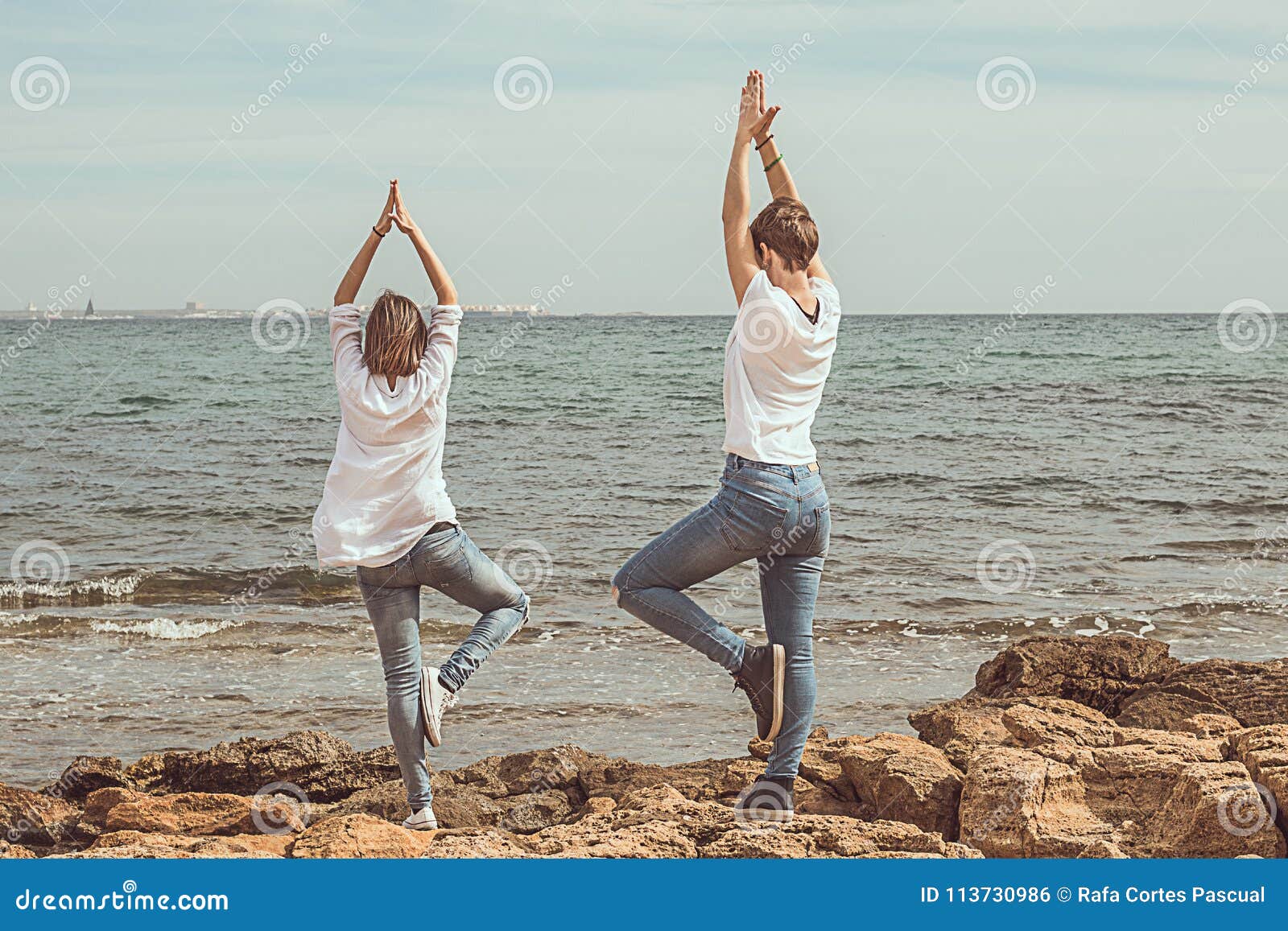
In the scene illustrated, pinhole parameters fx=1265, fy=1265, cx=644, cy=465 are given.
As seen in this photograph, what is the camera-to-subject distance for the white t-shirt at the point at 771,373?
12.4 feet

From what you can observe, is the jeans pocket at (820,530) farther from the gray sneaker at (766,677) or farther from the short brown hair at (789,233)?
the short brown hair at (789,233)

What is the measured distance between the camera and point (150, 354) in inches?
1754

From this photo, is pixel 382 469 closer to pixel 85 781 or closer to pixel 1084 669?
pixel 85 781

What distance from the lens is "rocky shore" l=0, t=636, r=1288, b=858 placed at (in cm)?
355

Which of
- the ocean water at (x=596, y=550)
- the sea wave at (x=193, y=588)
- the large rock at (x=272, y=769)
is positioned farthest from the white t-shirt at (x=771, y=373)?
the sea wave at (x=193, y=588)

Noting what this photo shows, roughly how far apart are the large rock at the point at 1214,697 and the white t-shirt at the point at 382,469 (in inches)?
124

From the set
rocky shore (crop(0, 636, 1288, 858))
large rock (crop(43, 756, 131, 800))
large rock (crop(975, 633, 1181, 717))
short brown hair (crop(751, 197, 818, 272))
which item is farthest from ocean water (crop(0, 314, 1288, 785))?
short brown hair (crop(751, 197, 818, 272))

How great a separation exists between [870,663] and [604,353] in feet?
110

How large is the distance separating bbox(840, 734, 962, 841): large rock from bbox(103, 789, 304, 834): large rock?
209cm

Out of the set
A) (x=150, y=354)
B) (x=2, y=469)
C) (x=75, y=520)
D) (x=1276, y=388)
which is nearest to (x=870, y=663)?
(x=75, y=520)

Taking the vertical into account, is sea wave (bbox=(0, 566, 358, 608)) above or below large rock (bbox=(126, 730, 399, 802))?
above

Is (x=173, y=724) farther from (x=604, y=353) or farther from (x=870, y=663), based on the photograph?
(x=604, y=353)

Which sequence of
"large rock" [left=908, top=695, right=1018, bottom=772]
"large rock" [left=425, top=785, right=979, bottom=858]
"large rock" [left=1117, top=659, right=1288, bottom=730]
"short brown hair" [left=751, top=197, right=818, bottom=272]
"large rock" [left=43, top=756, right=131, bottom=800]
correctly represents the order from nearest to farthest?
"large rock" [left=425, top=785, right=979, bottom=858], "short brown hair" [left=751, top=197, right=818, bottom=272], "large rock" [left=908, top=695, right=1018, bottom=772], "large rock" [left=1117, top=659, right=1288, bottom=730], "large rock" [left=43, top=756, right=131, bottom=800]

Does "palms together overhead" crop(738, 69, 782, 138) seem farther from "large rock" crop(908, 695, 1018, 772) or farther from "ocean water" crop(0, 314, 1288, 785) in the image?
"ocean water" crop(0, 314, 1288, 785)
